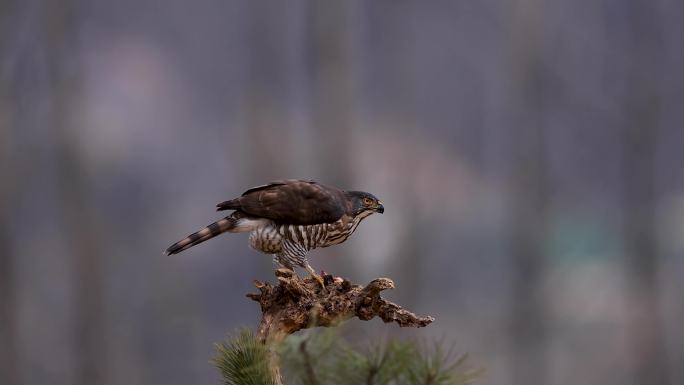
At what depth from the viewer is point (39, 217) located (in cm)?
1011

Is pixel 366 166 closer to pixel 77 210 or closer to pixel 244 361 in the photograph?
pixel 77 210

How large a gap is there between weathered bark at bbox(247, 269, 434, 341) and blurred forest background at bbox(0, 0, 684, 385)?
557 centimetres

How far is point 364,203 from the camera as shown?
2.67m

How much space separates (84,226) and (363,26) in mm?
3930

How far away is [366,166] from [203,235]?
7.67 metres

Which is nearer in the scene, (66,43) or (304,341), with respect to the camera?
(304,341)

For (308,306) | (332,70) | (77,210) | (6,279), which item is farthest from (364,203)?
(77,210)

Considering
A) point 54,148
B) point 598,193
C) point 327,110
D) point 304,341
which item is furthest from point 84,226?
point 304,341

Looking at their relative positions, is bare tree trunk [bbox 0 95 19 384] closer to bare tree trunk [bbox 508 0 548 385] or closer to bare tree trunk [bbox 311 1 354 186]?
bare tree trunk [bbox 311 1 354 186]

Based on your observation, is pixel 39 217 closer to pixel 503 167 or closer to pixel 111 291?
pixel 111 291

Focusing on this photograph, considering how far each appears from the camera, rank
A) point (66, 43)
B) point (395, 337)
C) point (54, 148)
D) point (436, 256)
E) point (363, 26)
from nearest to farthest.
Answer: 1. point (395, 337)
2. point (66, 43)
3. point (54, 148)
4. point (363, 26)
5. point (436, 256)

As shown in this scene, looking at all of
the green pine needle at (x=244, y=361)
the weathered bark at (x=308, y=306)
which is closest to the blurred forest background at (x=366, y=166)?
the weathered bark at (x=308, y=306)

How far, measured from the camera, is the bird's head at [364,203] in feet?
8.70

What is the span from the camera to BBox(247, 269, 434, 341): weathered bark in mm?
2215
